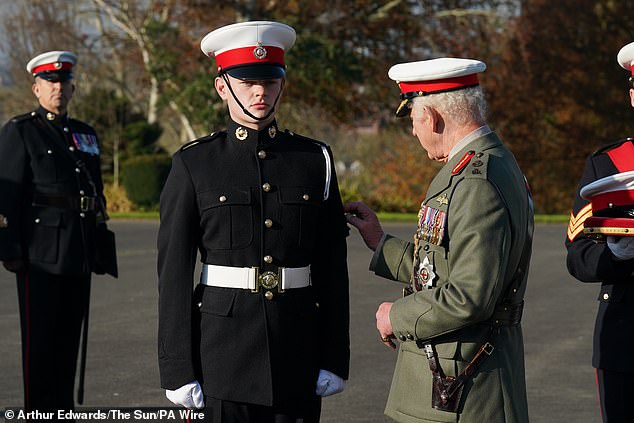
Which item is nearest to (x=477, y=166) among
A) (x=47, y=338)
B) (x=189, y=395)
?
(x=189, y=395)

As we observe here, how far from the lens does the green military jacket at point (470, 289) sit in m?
3.69

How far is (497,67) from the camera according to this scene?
35.1 m

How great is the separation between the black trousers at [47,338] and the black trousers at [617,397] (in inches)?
125

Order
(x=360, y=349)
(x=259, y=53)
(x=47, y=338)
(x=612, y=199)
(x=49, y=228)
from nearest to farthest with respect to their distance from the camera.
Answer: (x=612, y=199), (x=259, y=53), (x=47, y=338), (x=49, y=228), (x=360, y=349)

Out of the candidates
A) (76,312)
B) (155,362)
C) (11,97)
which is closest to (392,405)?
(76,312)

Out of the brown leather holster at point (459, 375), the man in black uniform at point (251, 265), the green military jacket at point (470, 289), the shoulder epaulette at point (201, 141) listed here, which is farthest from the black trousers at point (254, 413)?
the shoulder epaulette at point (201, 141)

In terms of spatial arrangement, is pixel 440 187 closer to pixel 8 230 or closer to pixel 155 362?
pixel 8 230

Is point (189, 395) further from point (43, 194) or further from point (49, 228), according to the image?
point (43, 194)

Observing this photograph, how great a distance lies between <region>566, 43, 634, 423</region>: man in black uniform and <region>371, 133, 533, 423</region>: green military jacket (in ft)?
1.85

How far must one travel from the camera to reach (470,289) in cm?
368

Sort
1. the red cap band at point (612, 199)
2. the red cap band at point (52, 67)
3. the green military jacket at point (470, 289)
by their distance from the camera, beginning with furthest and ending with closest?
the red cap band at point (52, 67) → the red cap band at point (612, 199) → the green military jacket at point (470, 289)

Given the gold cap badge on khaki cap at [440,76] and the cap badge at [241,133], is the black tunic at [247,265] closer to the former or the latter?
the cap badge at [241,133]

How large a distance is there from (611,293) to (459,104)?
113 centimetres

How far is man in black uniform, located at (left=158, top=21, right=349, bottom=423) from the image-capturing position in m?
4.22
